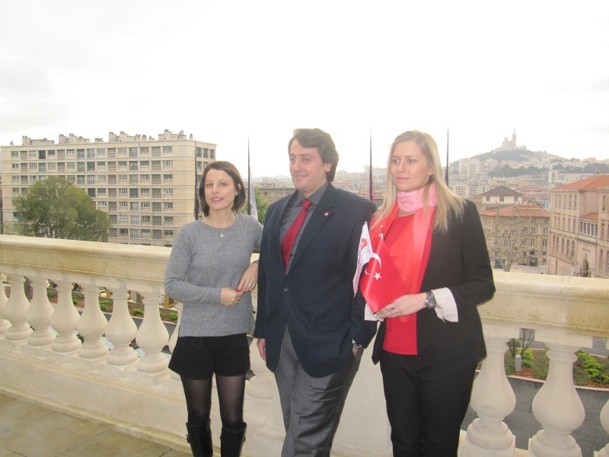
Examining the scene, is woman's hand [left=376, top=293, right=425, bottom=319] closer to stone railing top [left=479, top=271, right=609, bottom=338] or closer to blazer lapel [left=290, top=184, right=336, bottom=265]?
blazer lapel [left=290, top=184, right=336, bottom=265]

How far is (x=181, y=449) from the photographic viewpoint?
2.97 m

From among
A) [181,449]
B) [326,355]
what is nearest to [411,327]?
[326,355]

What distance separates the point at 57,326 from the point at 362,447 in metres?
2.40

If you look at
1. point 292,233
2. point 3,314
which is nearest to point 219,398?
point 292,233

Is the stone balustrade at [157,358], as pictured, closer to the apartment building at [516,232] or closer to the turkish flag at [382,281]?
the turkish flag at [382,281]

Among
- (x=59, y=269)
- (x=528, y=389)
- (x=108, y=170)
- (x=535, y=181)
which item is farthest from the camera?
(x=108, y=170)

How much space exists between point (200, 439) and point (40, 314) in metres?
1.90

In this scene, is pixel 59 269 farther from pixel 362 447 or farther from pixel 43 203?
pixel 43 203

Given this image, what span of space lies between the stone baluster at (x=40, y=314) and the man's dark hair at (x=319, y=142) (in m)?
2.53

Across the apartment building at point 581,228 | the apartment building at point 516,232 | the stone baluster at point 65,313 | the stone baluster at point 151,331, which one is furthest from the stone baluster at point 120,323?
the apartment building at point 516,232

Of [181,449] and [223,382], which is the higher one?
[223,382]

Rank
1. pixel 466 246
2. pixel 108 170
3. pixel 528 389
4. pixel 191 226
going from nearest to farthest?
pixel 466 246 < pixel 191 226 < pixel 528 389 < pixel 108 170

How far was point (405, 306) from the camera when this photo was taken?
1.77 m

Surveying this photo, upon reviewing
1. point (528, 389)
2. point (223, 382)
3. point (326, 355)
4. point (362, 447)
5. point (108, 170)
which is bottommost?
point (528, 389)
